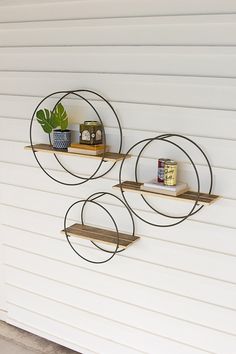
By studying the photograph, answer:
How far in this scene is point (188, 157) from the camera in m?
1.82

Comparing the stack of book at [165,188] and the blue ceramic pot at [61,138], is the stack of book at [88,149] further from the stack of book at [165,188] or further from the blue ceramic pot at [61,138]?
the stack of book at [165,188]

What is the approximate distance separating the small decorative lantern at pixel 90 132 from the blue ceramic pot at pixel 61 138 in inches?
3.8

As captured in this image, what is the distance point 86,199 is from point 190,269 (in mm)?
629

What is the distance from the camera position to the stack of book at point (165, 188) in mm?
1773

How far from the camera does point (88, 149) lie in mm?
1969

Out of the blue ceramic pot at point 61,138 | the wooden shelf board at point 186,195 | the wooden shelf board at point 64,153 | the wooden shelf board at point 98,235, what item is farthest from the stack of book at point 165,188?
the blue ceramic pot at point 61,138

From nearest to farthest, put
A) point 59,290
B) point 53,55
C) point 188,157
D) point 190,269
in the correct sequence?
point 188,157
point 190,269
point 53,55
point 59,290

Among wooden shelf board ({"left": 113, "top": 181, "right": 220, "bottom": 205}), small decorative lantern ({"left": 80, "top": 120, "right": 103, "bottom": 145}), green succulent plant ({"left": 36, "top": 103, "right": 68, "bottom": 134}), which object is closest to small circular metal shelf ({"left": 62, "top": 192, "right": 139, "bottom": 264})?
wooden shelf board ({"left": 113, "top": 181, "right": 220, "bottom": 205})

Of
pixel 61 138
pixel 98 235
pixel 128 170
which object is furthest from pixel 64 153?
pixel 98 235

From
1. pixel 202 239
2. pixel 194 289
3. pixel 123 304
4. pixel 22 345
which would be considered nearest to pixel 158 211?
pixel 202 239

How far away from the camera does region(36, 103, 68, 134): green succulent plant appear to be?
2.04 metres

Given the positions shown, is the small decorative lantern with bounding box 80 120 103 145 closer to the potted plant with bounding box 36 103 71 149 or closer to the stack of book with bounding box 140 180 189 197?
the potted plant with bounding box 36 103 71 149

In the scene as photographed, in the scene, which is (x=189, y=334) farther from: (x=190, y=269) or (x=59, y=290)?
(x=59, y=290)

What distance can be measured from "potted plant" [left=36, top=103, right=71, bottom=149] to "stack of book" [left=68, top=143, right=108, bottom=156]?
75mm
